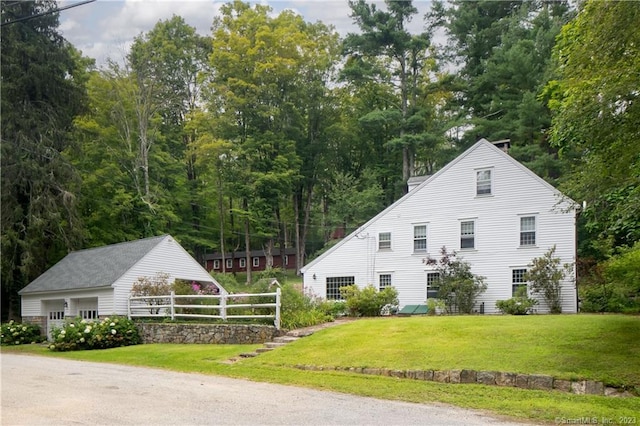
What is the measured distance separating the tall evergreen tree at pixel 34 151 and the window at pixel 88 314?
534cm

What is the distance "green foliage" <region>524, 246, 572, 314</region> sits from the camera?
1955cm

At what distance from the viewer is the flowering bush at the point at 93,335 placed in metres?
17.3

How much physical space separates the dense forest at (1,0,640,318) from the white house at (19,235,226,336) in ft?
9.15

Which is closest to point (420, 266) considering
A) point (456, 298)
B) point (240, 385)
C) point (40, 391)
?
A: point (456, 298)

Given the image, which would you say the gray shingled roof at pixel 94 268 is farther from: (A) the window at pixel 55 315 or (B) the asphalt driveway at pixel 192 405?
(B) the asphalt driveway at pixel 192 405

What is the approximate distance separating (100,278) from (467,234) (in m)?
15.1

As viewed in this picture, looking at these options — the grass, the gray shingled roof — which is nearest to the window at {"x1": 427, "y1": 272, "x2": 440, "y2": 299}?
the grass

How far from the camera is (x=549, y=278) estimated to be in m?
19.7

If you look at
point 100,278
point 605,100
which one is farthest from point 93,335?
point 605,100

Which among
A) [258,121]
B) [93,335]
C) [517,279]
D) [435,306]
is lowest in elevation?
[93,335]

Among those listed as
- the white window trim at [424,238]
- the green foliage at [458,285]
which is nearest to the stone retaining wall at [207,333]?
the green foliage at [458,285]

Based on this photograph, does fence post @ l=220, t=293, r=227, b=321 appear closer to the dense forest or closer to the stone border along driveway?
the stone border along driveway

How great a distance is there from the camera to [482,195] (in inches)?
862

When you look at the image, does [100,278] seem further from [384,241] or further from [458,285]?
[458,285]
